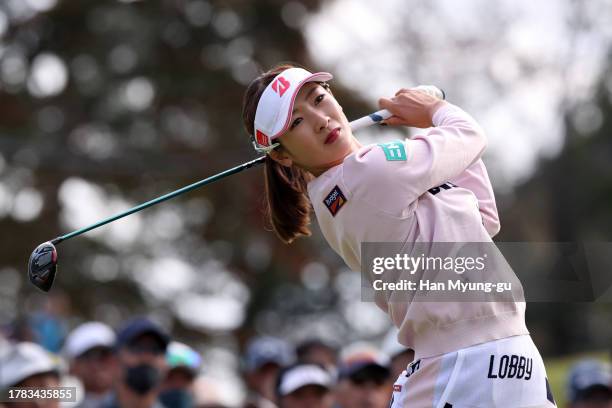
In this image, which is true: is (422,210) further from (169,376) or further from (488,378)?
(169,376)

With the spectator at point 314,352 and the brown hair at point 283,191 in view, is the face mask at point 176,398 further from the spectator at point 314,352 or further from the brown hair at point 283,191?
the brown hair at point 283,191

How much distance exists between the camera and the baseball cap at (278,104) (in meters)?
4.50

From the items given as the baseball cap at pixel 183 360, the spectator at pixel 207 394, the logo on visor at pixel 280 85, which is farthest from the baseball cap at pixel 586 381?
the logo on visor at pixel 280 85

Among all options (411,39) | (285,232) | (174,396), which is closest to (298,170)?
(285,232)

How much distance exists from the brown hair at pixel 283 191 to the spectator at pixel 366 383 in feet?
7.90

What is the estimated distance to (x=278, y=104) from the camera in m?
4.54

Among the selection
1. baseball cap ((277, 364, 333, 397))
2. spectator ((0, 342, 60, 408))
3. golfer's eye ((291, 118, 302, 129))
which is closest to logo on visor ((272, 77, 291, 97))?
golfer's eye ((291, 118, 302, 129))

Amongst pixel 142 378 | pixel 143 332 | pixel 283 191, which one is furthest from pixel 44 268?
pixel 143 332

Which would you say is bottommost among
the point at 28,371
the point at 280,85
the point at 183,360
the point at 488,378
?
the point at 488,378

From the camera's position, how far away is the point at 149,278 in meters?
21.3

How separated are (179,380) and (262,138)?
12.8 ft

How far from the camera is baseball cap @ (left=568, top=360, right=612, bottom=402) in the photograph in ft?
26.9

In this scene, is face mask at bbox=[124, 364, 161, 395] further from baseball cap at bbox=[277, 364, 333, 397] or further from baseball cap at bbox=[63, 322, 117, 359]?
baseball cap at bbox=[63, 322, 117, 359]

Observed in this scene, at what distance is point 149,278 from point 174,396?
13306mm
